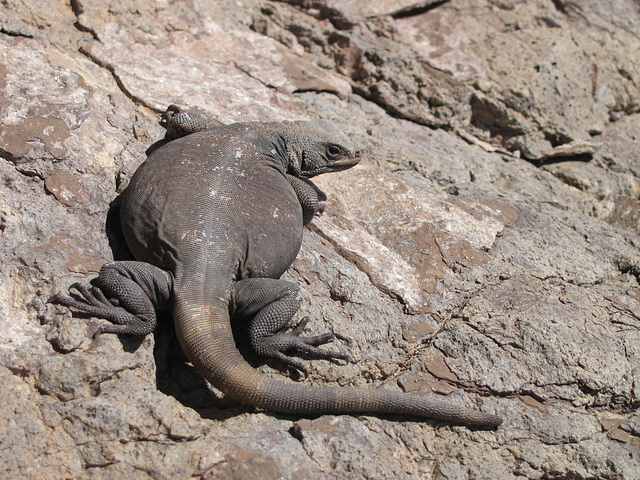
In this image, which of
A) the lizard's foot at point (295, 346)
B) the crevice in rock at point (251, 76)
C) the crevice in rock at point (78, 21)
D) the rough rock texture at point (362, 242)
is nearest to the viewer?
the rough rock texture at point (362, 242)

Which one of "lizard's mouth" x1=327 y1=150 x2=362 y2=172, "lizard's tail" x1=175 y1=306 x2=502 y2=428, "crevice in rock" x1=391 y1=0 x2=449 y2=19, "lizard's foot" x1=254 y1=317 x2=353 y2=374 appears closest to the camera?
"lizard's tail" x1=175 y1=306 x2=502 y2=428

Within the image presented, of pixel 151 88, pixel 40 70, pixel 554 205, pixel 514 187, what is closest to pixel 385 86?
pixel 514 187

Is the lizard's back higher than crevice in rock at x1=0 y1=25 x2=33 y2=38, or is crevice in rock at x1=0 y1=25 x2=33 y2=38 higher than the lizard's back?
crevice in rock at x1=0 y1=25 x2=33 y2=38

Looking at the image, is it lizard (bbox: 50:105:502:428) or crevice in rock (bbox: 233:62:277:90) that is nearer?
lizard (bbox: 50:105:502:428)

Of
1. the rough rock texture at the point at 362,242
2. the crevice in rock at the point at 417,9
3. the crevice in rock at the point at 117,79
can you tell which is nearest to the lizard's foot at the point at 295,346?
the rough rock texture at the point at 362,242

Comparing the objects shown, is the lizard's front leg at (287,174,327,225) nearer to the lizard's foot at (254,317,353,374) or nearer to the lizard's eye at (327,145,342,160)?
the lizard's eye at (327,145,342,160)

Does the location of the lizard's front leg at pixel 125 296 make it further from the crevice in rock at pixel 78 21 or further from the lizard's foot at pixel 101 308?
the crevice in rock at pixel 78 21

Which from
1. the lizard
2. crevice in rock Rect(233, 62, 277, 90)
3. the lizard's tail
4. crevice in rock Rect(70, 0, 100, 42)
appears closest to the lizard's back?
the lizard
